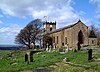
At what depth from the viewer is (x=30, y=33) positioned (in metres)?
93.0

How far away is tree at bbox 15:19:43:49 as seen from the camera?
92688 millimetres

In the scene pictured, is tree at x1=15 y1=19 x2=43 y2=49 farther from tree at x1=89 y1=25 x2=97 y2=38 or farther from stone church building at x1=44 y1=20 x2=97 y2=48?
tree at x1=89 y1=25 x2=97 y2=38

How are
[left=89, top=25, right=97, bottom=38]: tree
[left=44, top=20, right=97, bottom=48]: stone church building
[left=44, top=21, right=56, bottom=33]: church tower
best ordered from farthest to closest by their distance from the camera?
1. [left=44, top=21, right=56, bottom=33]: church tower
2. [left=89, top=25, right=97, bottom=38]: tree
3. [left=44, top=20, right=97, bottom=48]: stone church building

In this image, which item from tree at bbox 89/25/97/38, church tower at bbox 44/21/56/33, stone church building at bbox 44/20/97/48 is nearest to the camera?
stone church building at bbox 44/20/97/48

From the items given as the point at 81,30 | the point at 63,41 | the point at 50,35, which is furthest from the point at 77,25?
the point at 50,35

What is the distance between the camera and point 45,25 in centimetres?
10150

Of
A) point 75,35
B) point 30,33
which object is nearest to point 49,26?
point 30,33

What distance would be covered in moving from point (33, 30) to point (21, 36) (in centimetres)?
630

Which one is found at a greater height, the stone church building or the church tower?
the church tower

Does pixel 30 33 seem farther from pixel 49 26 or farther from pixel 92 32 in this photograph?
pixel 92 32

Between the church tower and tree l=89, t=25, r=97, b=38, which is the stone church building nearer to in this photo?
tree l=89, t=25, r=97, b=38

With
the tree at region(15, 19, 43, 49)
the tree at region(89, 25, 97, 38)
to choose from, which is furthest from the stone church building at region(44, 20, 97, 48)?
the tree at region(15, 19, 43, 49)

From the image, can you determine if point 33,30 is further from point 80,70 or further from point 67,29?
point 80,70

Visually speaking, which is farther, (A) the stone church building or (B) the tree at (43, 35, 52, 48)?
(B) the tree at (43, 35, 52, 48)
